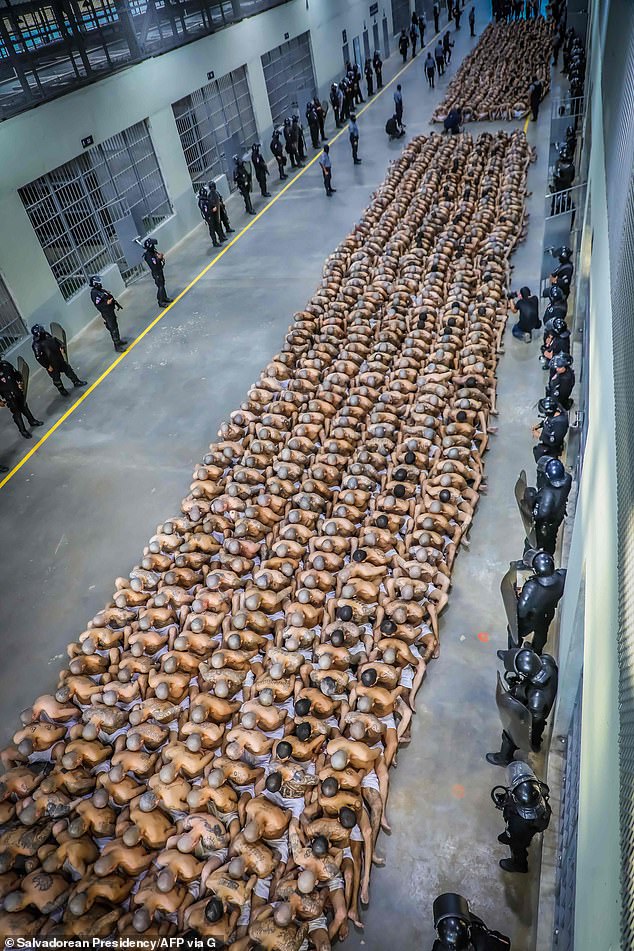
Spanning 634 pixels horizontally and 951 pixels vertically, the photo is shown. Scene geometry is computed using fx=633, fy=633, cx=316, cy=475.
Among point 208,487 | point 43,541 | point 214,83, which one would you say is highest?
point 214,83

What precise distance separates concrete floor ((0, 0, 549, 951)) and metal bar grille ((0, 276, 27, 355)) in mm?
1273

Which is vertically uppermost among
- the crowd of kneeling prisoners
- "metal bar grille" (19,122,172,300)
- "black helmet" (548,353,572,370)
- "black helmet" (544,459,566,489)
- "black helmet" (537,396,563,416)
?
"metal bar grille" (19,122,172,300)

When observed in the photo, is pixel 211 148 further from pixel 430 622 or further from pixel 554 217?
pixel 430 622

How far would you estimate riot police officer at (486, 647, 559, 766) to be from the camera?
227 inches

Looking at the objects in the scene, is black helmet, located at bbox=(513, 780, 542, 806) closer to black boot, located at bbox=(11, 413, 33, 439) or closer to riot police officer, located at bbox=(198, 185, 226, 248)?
black boot, located at bbox=(11, 413, 33, 439)

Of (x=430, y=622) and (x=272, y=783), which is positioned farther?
(x=430, y=622)

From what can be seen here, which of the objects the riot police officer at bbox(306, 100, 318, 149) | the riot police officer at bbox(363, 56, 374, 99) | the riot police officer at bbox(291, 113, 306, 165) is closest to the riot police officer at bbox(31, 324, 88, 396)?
the riot police officer at bbox(291, 113, 306, 165)

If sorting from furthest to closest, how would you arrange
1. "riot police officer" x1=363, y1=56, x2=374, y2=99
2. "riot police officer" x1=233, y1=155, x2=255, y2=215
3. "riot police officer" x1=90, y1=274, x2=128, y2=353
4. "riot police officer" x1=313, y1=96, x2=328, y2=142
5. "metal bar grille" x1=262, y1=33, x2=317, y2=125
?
"riot police officer" x1=363, y1=56, x2=374, y2=99
"metal bar grille" x1=262, y1=33, x2=317, y2=125
"riot police officer" x1=313, y1=96, x2=328, y2=142
"riot police officer" x1=233, y1=155, x2=255, y2=215
"riot police officer" x1=90, y1=274, x2=128, y2=353

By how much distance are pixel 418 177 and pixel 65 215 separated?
33.3 ft

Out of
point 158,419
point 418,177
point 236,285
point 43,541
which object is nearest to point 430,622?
point 43,541

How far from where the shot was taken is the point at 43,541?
1040 cm

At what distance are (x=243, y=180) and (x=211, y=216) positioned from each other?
2.63 meters

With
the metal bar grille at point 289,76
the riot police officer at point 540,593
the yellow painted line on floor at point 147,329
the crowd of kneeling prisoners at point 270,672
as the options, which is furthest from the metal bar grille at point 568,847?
the metal bar grille at point 289,76

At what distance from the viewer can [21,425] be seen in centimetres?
1248
